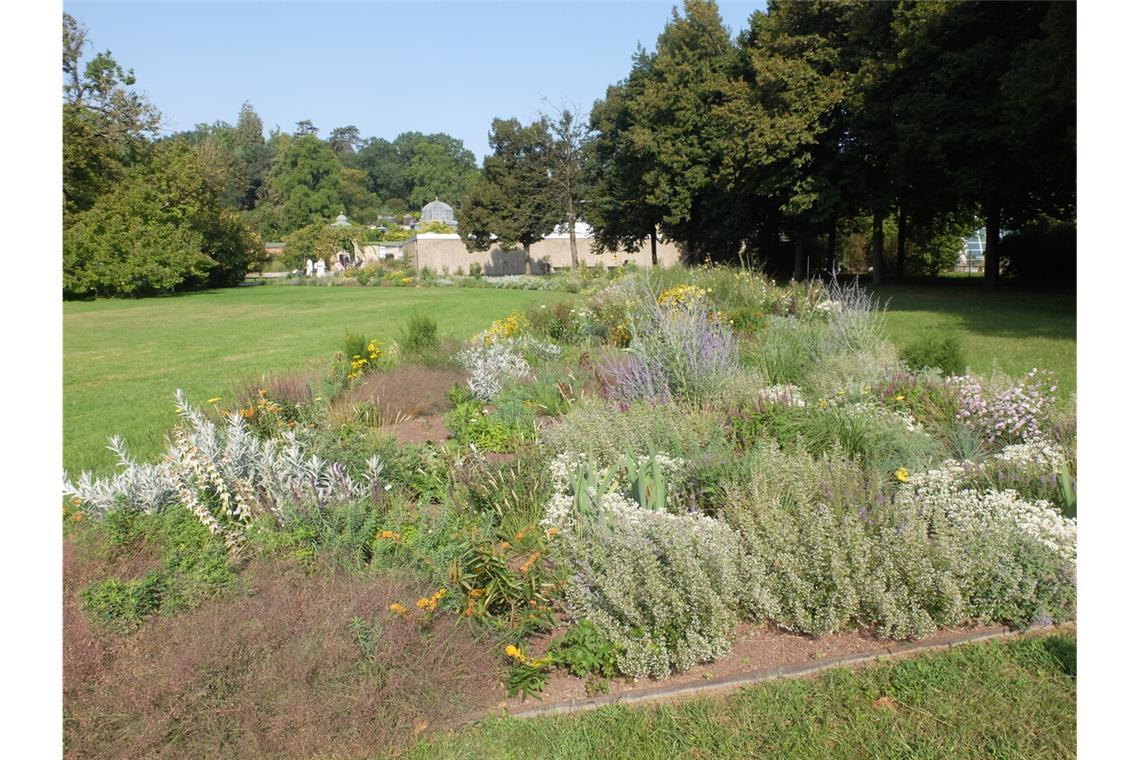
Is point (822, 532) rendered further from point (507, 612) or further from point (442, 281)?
point (442, 281)

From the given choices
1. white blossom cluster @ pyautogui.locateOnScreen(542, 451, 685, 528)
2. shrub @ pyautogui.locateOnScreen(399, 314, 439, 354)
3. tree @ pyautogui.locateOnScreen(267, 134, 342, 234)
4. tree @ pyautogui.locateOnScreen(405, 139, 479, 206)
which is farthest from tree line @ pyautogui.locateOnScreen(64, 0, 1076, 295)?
tree @ pyautogui.locateOnScreen(405, 139, 479, 206)

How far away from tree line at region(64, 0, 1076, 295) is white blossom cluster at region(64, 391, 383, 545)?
47.7 feet

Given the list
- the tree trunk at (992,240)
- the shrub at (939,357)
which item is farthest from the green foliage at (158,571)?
the tree trunk at (992,240)

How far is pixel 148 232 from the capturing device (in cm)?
3130

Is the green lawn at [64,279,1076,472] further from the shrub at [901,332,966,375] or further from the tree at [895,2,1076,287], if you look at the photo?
the tree at [895,2,1076,287]

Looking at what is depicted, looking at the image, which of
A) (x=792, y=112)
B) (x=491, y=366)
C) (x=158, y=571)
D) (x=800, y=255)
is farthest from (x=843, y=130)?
(x=158, y=571)

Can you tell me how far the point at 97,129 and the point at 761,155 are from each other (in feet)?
82.7

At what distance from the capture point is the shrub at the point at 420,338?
31.3ft

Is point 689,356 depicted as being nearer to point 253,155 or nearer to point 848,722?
point 848,722

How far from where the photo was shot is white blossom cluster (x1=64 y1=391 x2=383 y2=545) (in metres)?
4.01

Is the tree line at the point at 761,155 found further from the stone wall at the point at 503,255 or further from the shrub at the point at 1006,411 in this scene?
the shrub at the point at 1006,411

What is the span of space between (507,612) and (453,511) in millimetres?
1033

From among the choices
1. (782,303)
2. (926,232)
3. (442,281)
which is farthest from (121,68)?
(926,232)

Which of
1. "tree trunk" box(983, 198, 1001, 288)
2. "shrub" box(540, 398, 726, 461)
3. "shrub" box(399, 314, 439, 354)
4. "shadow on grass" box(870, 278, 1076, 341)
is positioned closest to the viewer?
"shrub" box(540, 398, 726, 461)
